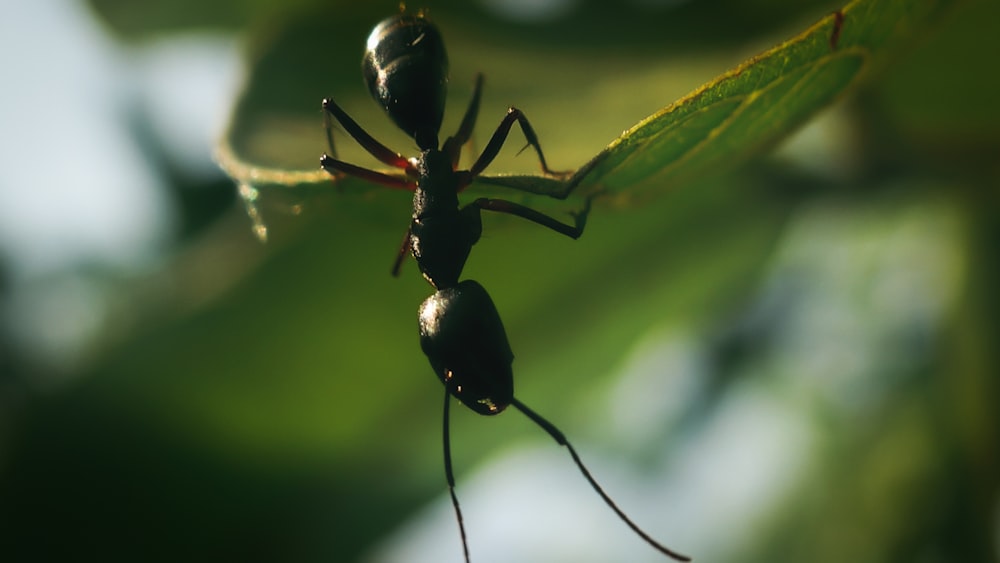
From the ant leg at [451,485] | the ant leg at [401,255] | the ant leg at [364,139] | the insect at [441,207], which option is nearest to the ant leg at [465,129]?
the insect at [441,207]

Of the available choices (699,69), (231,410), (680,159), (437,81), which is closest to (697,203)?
(699,69)

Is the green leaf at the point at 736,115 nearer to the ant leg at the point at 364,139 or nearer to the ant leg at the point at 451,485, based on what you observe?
the ant leg at the point at 364,139

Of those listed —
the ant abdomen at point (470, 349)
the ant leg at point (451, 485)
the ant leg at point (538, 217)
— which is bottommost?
the ant leg at point (451, 485)

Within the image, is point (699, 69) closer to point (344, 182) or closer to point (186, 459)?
point (344, 182)

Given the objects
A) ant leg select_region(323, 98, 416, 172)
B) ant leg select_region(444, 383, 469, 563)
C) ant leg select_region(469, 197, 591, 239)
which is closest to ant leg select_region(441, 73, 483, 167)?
ant leg select_region(323, 98, 416, 172)

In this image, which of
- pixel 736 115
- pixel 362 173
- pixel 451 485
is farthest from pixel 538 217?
pixel 451 485

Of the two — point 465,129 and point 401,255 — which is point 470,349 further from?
point 465,129
